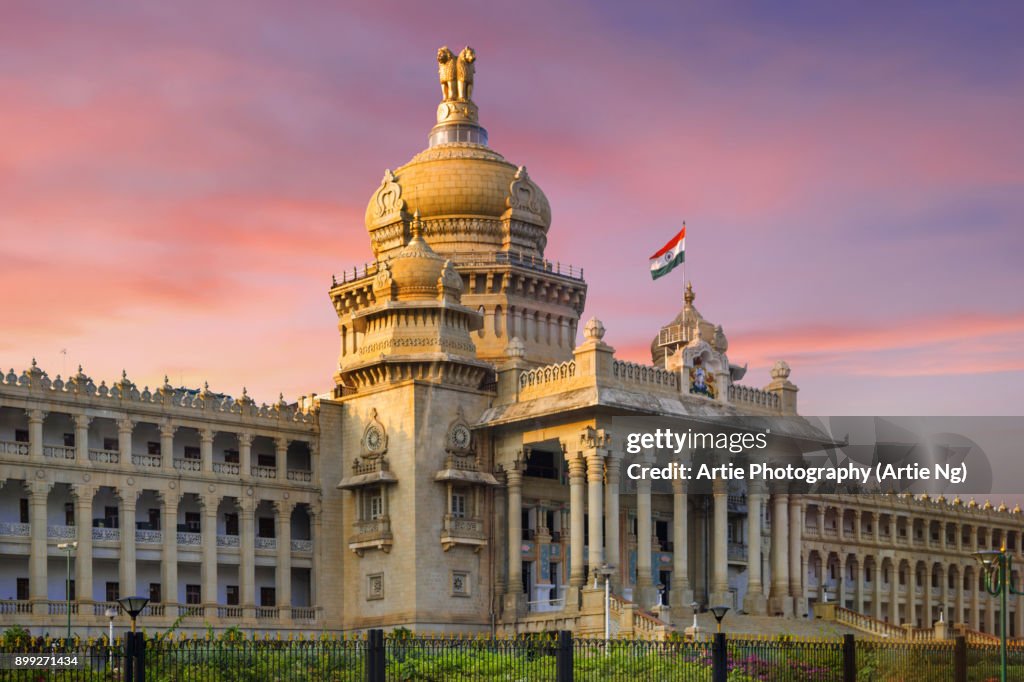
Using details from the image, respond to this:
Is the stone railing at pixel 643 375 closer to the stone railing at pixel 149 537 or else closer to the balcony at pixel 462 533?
the balcony at pixel 462 533

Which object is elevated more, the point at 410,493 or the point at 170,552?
the point at 410,493

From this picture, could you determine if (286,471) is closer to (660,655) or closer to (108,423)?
(108,423)

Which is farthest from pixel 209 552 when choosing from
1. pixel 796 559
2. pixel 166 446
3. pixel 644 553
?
pixel 796 559

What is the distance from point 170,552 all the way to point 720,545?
24560mm

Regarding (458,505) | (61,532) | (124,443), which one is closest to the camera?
(61,532)

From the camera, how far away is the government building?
7381cm

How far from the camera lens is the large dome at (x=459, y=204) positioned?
90312 millimetres

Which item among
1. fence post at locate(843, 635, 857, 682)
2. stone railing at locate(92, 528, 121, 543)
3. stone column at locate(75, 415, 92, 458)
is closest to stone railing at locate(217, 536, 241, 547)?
stone railing at locate(92, 528, 121, 543)

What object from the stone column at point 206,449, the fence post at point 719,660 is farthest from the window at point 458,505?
the fence post at point 719,660

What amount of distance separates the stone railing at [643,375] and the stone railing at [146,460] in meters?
20.4

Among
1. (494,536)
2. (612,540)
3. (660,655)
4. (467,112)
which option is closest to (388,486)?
(494,536)

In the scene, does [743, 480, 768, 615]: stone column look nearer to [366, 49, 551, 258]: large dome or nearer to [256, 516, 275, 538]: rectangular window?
[366, 49, 551, 258]: large dome

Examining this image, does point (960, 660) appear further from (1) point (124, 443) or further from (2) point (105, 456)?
(2) point (105, 456)

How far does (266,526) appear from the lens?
81.7 m
